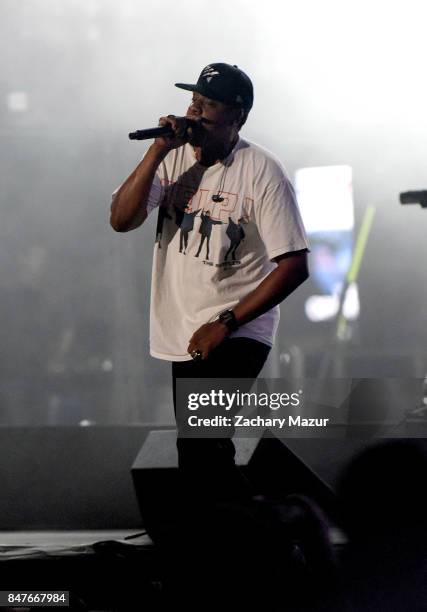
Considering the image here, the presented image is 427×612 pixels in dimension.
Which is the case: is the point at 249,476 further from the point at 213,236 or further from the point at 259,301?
the point at 213,236

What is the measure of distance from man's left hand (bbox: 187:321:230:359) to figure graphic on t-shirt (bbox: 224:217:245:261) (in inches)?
6.7

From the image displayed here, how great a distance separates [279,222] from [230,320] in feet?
0.81

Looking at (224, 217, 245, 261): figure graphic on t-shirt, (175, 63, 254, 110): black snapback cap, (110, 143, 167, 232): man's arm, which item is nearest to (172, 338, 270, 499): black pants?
(224, 217, 245, 261): figure graphic on t-shirt

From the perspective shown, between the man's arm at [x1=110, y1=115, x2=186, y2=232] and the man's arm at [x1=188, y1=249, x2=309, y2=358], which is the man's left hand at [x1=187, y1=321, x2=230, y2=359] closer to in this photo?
the man's arm at [x1=188, y1=249, x2=309, y2=358]

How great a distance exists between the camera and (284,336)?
7.20 m

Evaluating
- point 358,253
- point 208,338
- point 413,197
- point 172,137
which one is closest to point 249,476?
point 208,338

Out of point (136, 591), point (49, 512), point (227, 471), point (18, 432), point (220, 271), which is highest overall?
point (220, 271)

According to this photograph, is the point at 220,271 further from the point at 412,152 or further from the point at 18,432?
the point at 412,152

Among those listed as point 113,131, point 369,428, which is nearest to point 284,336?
point 113,131

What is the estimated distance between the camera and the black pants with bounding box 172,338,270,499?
2.03 meters

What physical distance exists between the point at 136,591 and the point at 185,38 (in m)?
4.30

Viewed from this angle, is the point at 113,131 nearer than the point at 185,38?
No

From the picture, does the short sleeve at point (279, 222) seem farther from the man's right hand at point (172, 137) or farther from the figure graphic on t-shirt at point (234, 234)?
the man's right hand at point (172, 137)

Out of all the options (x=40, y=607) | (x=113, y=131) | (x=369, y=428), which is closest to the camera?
(x=40, y=607)
